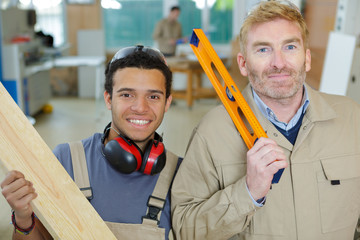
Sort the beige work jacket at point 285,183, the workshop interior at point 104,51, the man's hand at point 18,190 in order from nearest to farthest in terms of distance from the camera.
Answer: the man's hand at point 18,190
the beige work jacket at point 285,183
the workshop interior at point 104,51

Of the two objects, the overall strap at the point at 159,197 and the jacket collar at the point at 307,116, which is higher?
the jacket collar at the point at 307,116

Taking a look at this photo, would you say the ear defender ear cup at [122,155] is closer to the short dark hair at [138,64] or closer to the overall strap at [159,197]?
the overall strap at [159,197]

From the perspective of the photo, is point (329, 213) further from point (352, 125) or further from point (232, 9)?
point (232, 9)

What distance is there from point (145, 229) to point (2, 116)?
2.18 ft

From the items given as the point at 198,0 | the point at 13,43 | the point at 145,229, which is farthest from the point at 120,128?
the point at 198,0

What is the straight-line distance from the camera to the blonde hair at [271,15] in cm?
151

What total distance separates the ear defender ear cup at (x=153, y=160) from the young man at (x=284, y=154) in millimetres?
97

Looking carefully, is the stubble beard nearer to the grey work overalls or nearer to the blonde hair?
the blonde hair

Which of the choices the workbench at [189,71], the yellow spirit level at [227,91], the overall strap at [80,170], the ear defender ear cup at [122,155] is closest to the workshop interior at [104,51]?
the workbench at [189,71]

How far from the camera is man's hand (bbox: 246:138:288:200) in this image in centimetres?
129

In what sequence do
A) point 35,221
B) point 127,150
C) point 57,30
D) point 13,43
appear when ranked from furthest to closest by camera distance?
point 57,30 → point 13,43 → point 127,150 → point 35,221

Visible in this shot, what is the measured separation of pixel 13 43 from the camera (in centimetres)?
638

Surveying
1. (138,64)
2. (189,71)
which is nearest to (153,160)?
(138,64)

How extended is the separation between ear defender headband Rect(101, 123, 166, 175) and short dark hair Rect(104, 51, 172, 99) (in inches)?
9.0
